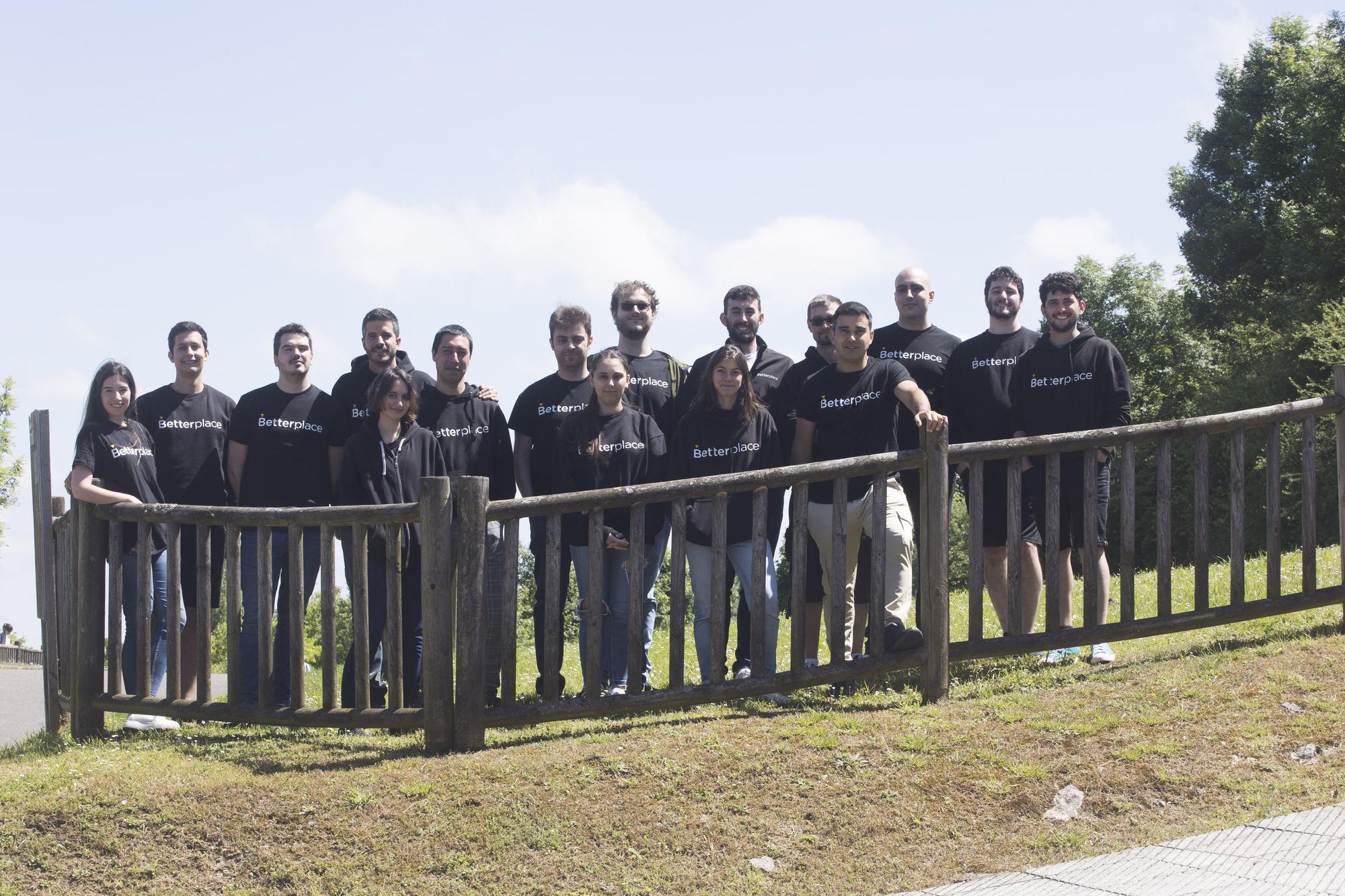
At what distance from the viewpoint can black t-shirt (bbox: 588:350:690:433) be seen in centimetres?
815

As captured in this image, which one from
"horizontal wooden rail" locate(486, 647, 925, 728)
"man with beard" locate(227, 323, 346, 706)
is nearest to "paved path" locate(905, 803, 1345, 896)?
"horizontal wooden rail" locate(486, 647, 925, 728)

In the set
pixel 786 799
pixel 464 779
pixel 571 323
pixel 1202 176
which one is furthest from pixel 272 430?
pixel 1202 176

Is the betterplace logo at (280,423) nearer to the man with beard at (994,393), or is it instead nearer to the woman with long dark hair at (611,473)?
the woman with long dark hair at (611,473)

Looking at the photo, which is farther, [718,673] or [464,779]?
[718,673]

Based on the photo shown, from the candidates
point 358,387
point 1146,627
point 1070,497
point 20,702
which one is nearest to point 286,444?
point 358,387

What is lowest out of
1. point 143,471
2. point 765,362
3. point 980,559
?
point 980,559

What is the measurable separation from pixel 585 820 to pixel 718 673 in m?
1.48

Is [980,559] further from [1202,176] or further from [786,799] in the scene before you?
[1202,176]

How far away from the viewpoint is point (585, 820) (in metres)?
5.93

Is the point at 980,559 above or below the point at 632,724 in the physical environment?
above

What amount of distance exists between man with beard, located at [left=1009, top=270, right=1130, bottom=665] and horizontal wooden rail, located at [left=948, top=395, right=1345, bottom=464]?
0.19 meters

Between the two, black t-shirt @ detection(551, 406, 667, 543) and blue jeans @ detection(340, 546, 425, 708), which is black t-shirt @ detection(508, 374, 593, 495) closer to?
black t-shirt @ detection(551, 406, 667, 543)

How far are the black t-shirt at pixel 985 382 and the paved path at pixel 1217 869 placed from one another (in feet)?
10.7

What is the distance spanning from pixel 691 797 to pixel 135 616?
12.3ft
